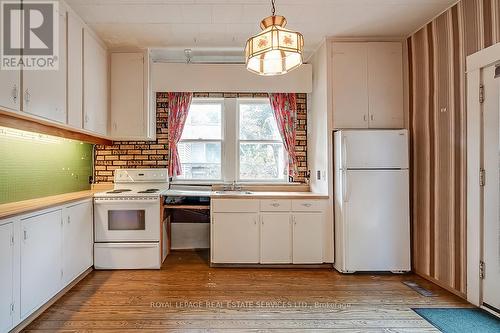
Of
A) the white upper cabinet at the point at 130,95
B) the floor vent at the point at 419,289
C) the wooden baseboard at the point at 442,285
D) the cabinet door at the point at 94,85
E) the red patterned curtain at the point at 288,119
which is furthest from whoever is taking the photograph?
the red patterned curtain at the point at 288,119

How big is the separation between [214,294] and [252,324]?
637 mm

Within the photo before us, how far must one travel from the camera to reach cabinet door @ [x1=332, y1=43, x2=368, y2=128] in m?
3.43

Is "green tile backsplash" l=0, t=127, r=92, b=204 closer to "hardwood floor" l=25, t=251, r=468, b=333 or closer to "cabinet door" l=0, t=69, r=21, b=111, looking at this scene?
"cabinet door" l=0, t=69, r=21, b=111

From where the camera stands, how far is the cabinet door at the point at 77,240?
2771mm

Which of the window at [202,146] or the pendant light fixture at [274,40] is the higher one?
the pendant light fixture at [274,40]

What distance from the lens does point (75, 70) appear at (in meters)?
2.92

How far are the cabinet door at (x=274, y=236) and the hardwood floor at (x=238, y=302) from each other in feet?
0.63

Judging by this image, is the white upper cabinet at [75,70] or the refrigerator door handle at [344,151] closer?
the white upper cabinet at [75,70]

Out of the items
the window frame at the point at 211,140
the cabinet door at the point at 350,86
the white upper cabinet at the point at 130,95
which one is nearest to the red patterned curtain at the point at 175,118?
the window frame at the point at 211,140

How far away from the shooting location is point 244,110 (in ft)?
14.2

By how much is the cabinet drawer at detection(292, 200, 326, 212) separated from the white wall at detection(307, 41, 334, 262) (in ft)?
0.32

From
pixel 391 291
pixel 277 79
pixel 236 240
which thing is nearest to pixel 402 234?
pixel 391 291

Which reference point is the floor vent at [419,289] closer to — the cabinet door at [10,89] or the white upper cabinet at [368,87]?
the white upper cabinet at [368,87]

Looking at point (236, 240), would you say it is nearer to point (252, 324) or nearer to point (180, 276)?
point (180, 276)
